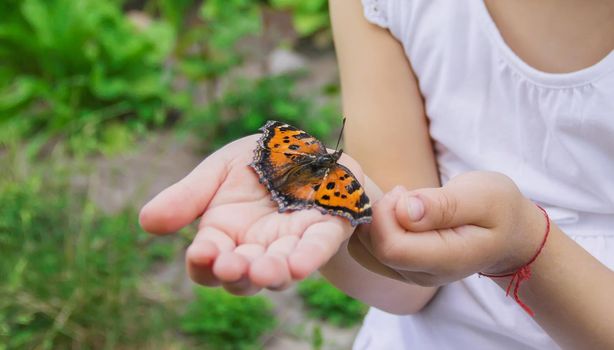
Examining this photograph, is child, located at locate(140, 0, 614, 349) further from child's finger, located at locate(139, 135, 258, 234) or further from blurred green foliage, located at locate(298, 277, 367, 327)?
blurred green foliage, located at locate(298, 277, 367, 327)

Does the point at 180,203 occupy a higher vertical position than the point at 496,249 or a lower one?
higher

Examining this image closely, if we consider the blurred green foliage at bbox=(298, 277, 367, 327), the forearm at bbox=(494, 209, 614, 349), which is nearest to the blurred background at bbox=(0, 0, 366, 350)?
the blurred green foliage at bbox=(298, 277, 367, 327)

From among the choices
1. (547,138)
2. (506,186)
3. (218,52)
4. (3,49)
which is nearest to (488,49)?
(547,138)

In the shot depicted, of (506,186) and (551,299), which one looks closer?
(506,186)

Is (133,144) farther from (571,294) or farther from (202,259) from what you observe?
(202,259)

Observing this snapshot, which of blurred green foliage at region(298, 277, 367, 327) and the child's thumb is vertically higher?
the child's thumb

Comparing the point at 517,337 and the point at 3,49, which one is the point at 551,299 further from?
the point at 3,49

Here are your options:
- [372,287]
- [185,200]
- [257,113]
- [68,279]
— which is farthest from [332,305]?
[185,200]
